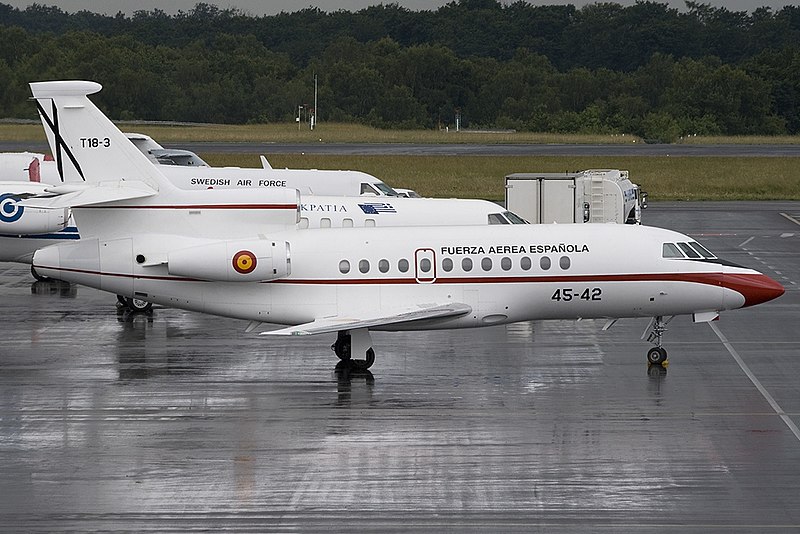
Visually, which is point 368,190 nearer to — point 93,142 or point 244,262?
point 93,142

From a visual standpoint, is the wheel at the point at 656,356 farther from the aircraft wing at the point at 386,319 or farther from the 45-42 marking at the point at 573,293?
the aircraft wing at the point at 386,319

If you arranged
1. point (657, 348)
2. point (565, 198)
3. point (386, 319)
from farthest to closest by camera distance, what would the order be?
point (565, 198) → point (657, 348) → point (386, 319)

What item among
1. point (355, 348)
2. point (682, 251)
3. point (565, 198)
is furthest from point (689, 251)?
point (565, 198)

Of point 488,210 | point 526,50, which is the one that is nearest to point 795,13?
point 526,50

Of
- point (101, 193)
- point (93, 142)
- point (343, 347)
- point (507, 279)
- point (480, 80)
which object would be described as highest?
point (480, 80)

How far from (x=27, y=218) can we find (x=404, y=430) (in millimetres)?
15808

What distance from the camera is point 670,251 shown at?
25.1 m

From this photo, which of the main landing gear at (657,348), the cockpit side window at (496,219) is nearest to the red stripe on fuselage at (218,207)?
the main landing gear at (657,348)

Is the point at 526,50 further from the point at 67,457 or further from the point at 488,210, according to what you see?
the point at 67,457

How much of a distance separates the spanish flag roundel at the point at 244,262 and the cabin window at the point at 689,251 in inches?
345

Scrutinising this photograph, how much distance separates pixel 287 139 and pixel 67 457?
Answer: 312 feet

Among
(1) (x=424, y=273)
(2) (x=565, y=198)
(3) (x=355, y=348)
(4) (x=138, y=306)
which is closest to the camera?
(3) (x=355, y=348)

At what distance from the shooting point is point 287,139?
113m

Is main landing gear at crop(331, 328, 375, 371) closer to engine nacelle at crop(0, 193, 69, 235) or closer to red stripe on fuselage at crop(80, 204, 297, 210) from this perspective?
red stripe on fuselage at crop(80, 204, 297, 210)
